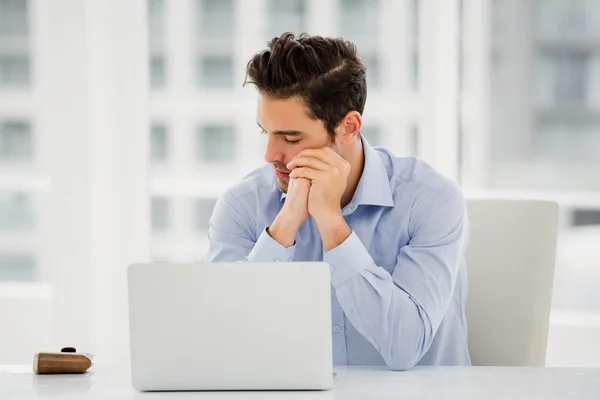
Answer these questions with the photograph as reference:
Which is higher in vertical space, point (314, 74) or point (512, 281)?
point (314, 74)

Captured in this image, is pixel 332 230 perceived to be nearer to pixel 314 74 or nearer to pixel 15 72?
pixel 314 74

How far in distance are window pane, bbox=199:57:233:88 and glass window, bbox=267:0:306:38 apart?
0.21m

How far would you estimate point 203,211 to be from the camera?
346cm

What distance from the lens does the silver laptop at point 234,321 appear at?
1.28 m

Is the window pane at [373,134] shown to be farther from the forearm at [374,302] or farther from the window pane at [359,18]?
the forearm at [374,302]

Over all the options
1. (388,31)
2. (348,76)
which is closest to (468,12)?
(388,31)

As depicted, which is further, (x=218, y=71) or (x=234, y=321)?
(x=218, y=71)

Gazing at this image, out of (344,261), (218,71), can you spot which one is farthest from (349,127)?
(218,71)

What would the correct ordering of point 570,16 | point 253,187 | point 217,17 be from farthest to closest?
point 217,17, point 570,16, point 253,187

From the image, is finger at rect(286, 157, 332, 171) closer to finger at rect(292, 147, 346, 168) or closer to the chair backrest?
finger at rect(292, 147, 346, 168)

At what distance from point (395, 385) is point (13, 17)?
2663mm

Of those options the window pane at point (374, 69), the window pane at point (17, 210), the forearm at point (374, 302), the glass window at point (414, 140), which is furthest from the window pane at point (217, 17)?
the forearm at point (374, 302)

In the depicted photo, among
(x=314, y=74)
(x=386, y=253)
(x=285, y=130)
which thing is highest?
(x=314, y=74)

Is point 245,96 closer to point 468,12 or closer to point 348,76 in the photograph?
point 468,12
